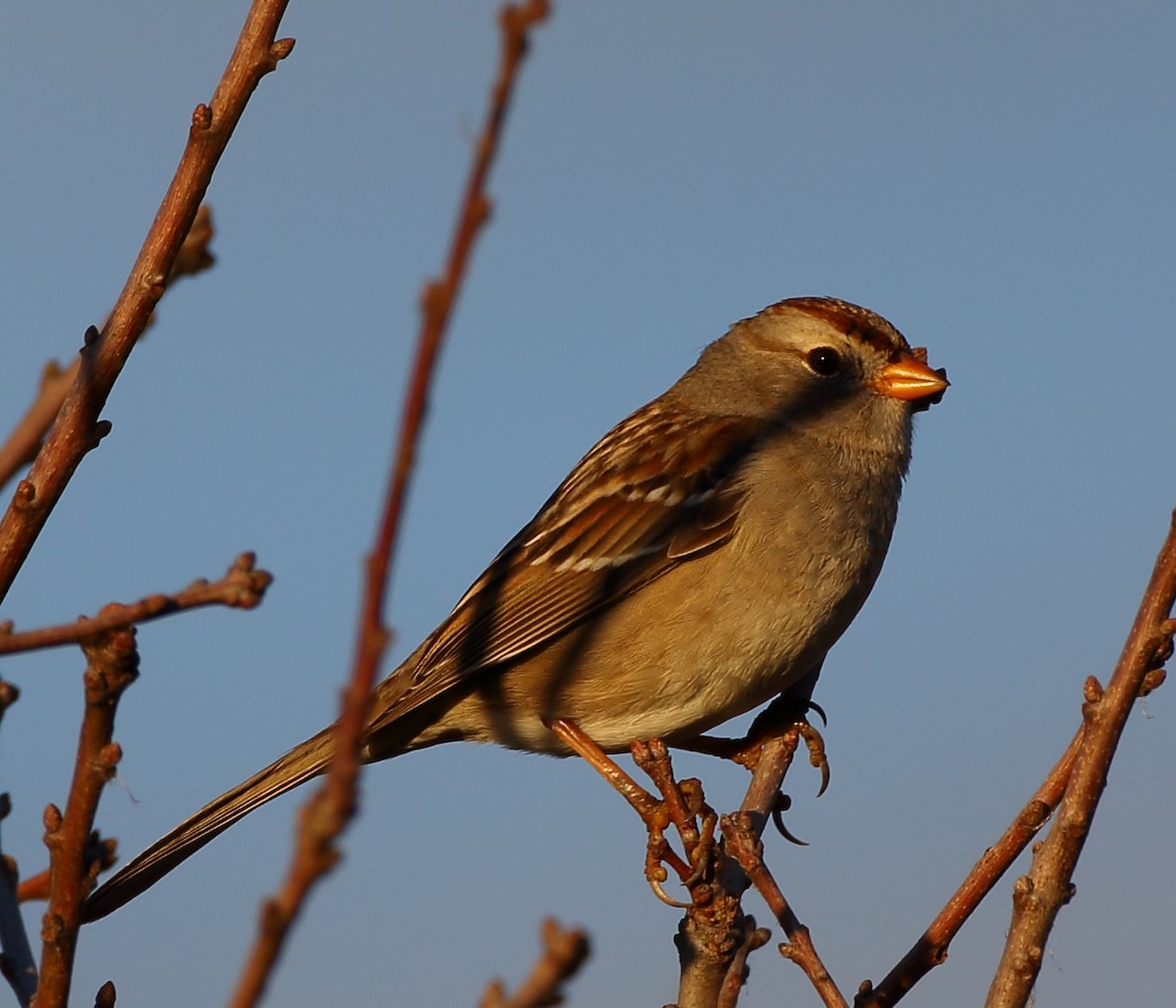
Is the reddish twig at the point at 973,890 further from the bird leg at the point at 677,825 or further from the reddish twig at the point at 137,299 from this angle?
the reddish twig at the point at 137,299

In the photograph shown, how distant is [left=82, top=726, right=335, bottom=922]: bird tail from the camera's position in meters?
3.61

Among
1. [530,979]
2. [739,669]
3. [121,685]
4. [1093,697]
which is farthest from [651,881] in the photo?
[530,979]

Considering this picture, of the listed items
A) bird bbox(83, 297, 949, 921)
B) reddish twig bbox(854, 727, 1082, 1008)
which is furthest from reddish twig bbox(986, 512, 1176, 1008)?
bird bbox(83, 297, 949, 921)

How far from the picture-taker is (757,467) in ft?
15.5

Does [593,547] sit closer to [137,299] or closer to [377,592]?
[137,299]

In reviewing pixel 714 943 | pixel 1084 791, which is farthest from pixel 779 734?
pixel 1084 791

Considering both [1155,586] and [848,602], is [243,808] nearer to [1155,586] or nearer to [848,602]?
[848,602]

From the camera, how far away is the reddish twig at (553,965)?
3.82 feet

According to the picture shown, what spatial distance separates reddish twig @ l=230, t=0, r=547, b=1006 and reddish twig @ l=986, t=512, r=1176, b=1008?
1527 mm

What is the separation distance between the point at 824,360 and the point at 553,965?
4.06 m

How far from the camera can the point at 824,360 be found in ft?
16.6

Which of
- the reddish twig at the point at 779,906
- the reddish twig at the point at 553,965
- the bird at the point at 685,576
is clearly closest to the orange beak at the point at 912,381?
the bird at the point at 685,576

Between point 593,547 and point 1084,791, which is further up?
point 593,547

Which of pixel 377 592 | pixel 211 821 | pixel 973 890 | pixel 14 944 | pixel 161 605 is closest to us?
pixel 377 592
